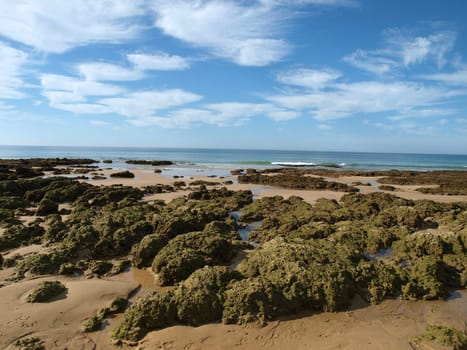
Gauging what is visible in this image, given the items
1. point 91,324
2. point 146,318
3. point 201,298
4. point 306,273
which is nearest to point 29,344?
point 91,324

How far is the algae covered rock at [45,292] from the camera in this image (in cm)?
572

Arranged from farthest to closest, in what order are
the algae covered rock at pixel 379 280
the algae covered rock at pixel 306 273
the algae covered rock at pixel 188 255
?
the algae covered rock at pixel 188 255 < the algae covered rock at pixel 379 280 < the algae covered rock at pixel 306 273

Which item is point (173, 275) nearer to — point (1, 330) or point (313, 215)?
point (1, 330)

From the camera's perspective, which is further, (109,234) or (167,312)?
(109,234)

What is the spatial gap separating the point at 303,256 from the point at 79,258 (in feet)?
19.7

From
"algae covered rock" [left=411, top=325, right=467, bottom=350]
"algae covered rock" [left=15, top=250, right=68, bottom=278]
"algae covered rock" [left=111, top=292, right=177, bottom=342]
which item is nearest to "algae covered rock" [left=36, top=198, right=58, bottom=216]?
"algae covered rock" [left=15, top=250, right=68, bottom=278]

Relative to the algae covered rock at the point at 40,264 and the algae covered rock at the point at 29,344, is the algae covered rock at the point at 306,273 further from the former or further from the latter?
the algae covered rock at the point at 40,264

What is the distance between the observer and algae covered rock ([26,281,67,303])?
5.72 meters

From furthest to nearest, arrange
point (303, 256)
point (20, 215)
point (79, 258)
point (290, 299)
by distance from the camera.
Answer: point (20, 215) < point (79, 258) < point (303, 256) < point (290, 299)

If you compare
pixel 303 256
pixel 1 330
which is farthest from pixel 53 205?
pixel 303 256

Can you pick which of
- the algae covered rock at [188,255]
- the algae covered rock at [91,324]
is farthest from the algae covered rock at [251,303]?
the algae covered rock at [91,324]

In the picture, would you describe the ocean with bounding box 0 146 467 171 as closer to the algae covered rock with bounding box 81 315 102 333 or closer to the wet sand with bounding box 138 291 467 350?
the algae covered rock with bounding box 81 315 102 333

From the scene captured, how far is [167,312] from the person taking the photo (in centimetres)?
493

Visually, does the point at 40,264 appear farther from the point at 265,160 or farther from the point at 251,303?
the point at 265,160
